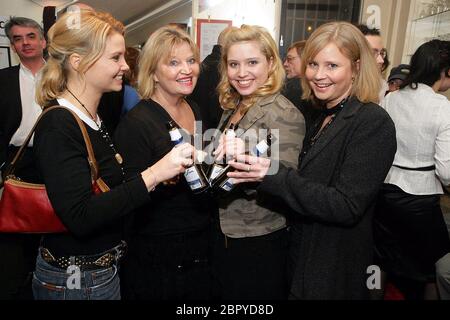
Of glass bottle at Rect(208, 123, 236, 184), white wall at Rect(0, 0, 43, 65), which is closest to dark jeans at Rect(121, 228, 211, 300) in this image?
glass bottle at Rect(208, 123, 236, 184)

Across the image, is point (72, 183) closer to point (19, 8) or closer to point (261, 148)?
point (261, 148)

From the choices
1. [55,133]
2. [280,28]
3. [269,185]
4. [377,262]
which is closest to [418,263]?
[377,262]

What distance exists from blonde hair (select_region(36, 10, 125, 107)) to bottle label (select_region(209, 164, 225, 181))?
0.50 metres

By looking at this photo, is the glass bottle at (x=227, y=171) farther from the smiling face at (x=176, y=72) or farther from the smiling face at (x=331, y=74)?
the smiling face at (x=176, y=72)

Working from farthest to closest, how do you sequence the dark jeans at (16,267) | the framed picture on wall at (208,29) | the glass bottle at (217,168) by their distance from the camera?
the framed picture on wall at (208,29)
the dark jeans at (16,267)
the glass bottle at (217,168)

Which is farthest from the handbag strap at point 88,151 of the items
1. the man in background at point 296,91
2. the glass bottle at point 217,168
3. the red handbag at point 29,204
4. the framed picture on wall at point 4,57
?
the framed picture on wall at point 4,57

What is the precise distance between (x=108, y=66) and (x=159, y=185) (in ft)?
1.53

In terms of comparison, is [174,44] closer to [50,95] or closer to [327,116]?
[50,95]

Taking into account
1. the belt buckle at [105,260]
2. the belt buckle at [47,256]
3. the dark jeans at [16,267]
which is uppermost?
the belt buckle at [47,256]

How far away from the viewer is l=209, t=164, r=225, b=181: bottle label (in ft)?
3.71

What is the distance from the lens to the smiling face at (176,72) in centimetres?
136

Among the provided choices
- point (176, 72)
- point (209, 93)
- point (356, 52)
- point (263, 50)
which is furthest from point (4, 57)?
point (356, 52)

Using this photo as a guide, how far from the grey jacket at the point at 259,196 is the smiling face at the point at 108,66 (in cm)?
47

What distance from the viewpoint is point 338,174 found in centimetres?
106
